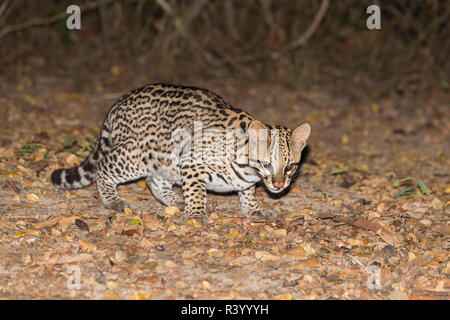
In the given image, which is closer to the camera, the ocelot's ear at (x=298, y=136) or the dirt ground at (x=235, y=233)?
the dirt ground at (x=235, y=233)

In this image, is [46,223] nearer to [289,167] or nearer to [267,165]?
[267,165]

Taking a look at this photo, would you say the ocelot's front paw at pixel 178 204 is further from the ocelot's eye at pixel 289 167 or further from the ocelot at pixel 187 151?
the ocelot's eye at pixel 289 167

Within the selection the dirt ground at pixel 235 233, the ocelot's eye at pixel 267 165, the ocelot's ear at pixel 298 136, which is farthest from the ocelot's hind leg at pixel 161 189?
the ocelot's ear at pixel 298 136

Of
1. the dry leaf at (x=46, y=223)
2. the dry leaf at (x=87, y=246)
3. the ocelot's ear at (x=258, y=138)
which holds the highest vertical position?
the ocelot's ear at (x=258, y=138)

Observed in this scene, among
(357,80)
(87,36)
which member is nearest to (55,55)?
(87,36)

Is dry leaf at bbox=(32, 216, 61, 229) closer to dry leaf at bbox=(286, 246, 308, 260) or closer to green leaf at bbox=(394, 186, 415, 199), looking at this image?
dry leaf at bbox=(286, 246, 308, 260)

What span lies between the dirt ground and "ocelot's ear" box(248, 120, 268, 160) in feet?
2.63

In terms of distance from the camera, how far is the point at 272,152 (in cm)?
580

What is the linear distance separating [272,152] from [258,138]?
0.69ft

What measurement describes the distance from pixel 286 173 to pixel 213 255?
1.18m

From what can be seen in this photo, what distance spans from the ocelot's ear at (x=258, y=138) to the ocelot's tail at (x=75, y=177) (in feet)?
7.14

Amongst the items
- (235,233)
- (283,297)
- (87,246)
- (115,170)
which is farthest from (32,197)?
(283,297)

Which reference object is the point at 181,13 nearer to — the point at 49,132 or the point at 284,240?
the point at 49,132

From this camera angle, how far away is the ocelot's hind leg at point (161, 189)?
6.88m
